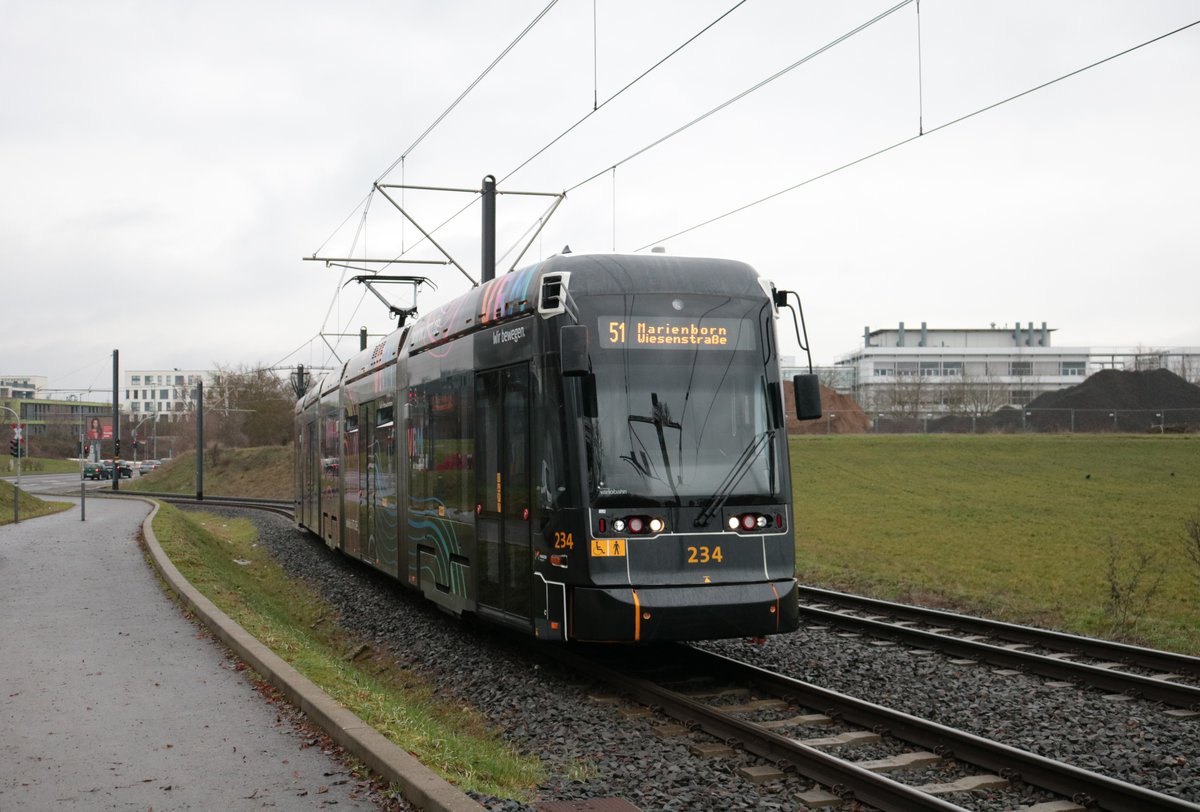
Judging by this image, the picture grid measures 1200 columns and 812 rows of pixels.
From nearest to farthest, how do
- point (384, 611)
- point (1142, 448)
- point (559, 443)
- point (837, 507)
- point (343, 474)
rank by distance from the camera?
point (559, 443) → point (384, 611) → point (343, 474) → point (837, 507) → point (1142, 448)

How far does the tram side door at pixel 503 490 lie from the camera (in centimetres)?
1052

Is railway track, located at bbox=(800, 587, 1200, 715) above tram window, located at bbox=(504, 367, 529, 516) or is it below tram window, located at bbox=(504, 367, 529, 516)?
below

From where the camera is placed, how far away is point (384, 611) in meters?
16.6

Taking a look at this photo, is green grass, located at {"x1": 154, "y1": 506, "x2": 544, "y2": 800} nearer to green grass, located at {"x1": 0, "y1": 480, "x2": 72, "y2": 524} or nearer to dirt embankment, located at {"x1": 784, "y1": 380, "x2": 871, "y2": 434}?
green grass, located at {"x1": 0, "y1": 480, "x2": 72, "y2": 524}

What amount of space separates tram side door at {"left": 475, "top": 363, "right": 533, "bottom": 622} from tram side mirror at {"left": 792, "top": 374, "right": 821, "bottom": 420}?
7.69 feet

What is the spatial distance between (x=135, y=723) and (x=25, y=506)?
34485 mm

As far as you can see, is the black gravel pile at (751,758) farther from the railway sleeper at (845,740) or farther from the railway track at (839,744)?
the railway sleeper at (845,740)

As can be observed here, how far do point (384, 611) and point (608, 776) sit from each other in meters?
9.93

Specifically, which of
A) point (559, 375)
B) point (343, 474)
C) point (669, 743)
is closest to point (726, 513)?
point (559, 375)

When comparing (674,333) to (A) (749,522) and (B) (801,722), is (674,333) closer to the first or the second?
(A) (749,522)

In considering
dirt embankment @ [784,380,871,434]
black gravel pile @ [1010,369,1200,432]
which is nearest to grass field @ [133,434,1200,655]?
dirt embankment @ [784,380,871,434]

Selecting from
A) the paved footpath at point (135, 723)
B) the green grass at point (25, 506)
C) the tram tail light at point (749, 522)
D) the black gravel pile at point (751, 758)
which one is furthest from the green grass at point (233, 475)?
the tram tail light at point (749, 522)

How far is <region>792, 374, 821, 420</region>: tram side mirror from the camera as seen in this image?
10219 millimetres

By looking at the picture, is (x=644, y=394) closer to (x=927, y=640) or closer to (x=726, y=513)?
(x=726, y=513)
